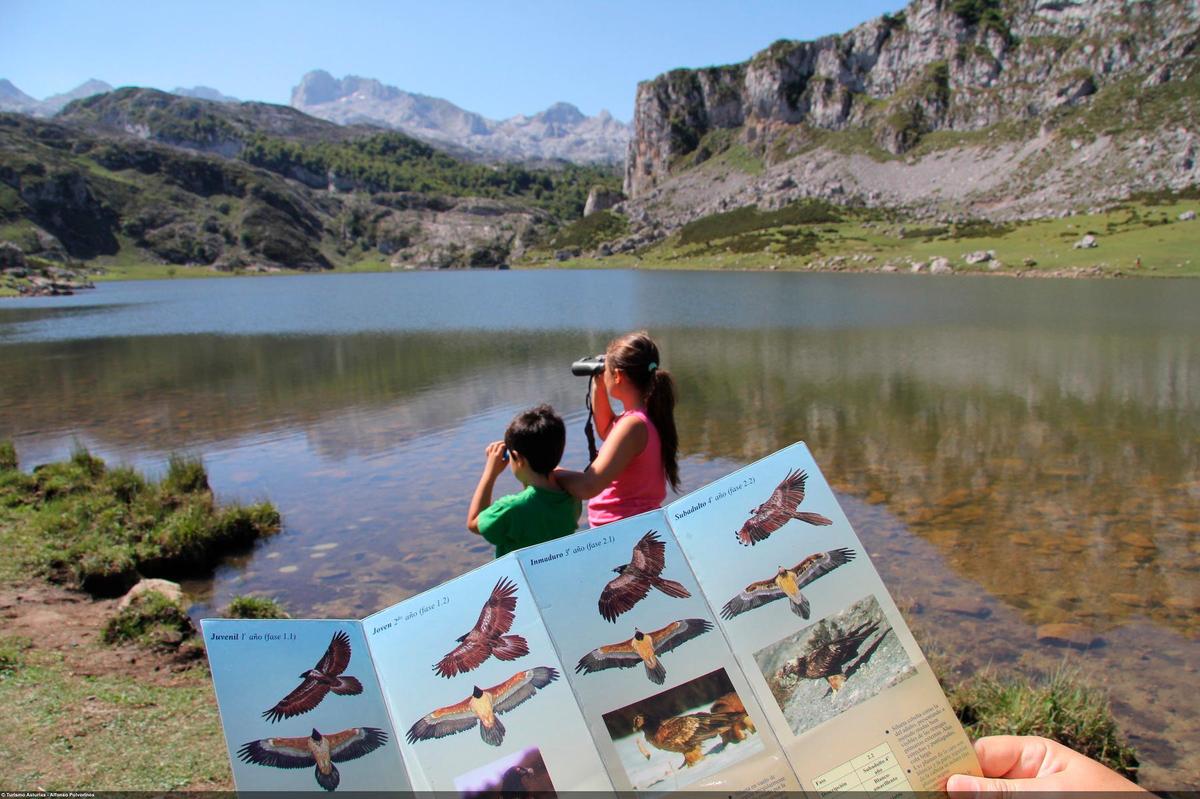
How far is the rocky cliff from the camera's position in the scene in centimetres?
12431

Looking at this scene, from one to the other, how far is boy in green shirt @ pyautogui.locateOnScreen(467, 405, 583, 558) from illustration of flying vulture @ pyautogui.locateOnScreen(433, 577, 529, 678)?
1826mm

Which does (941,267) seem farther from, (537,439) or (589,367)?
(537,439)

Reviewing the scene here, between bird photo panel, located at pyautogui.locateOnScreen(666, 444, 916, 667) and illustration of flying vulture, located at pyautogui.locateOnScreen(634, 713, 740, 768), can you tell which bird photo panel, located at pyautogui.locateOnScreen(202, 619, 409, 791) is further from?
bird photo panel, located at pyautogui.locateOnScreen(666, 444, 916, 667)

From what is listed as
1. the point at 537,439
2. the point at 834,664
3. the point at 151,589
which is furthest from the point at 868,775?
the point at 151,589

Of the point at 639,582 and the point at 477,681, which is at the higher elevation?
the point at 639,582

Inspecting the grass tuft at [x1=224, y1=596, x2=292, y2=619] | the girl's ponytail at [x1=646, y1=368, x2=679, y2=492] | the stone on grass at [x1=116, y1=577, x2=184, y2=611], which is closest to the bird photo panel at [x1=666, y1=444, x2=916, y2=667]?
the girl's ponytail at [x1=646, y1=368, x2=679, y2=492]

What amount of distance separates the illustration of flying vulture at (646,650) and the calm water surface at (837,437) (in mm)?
4215

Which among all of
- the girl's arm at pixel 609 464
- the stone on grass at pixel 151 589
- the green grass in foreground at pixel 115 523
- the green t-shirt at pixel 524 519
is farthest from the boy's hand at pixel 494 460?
the green grass in foreground at pixel 115 523

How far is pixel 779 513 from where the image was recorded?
268 cm

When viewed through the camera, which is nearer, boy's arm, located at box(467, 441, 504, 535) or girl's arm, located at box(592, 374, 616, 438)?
boy's arm, located at box(467, 441, 504, 535)

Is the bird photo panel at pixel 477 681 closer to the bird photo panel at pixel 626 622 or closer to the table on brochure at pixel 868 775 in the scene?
the bird photo panel at pixel 626 622

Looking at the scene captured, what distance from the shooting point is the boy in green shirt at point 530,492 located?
166 inches

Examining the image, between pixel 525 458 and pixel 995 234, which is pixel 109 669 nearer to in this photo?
pixel 525 458

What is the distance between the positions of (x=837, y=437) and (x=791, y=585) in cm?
1375
